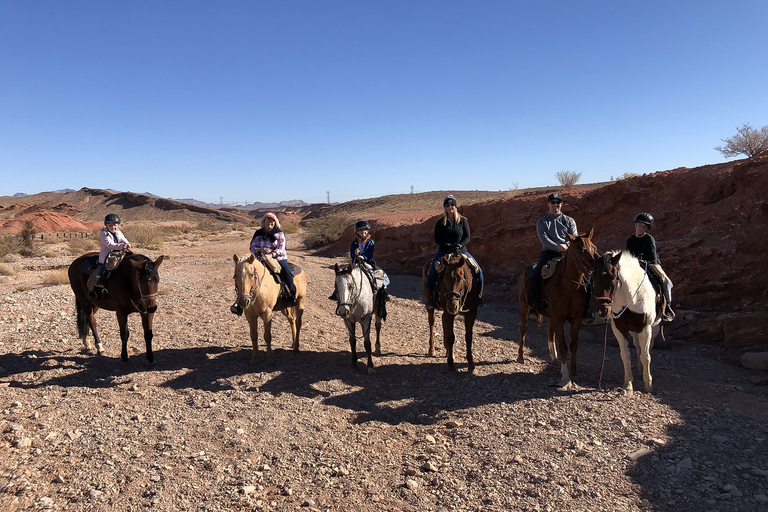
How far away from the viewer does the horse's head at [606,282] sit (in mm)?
5199

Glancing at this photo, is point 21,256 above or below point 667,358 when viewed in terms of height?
above

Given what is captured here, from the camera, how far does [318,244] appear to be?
32.4 m

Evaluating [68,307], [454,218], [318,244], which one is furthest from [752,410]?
[318,244]

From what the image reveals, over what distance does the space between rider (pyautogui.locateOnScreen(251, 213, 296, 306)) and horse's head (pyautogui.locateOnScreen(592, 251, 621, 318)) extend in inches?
191

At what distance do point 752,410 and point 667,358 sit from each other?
2651 millimetres

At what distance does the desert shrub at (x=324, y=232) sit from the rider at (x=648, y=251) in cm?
2565

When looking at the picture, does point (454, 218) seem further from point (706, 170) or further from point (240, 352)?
point (706, 170)

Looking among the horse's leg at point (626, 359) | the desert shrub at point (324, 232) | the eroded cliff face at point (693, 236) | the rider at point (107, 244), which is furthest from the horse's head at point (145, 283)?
the desert shrub at point (324, 232)

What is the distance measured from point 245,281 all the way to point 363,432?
2903 mm

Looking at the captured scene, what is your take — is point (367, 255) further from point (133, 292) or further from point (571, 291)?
point (133, 292)

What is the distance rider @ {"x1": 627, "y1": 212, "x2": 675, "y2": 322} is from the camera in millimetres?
6434

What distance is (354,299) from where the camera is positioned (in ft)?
21.7

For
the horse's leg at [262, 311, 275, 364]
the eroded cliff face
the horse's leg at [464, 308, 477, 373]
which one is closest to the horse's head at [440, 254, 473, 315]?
the horse's leg at [464, 308, 477, 373]

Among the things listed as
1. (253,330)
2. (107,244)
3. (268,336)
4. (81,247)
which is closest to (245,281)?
(253,330)
